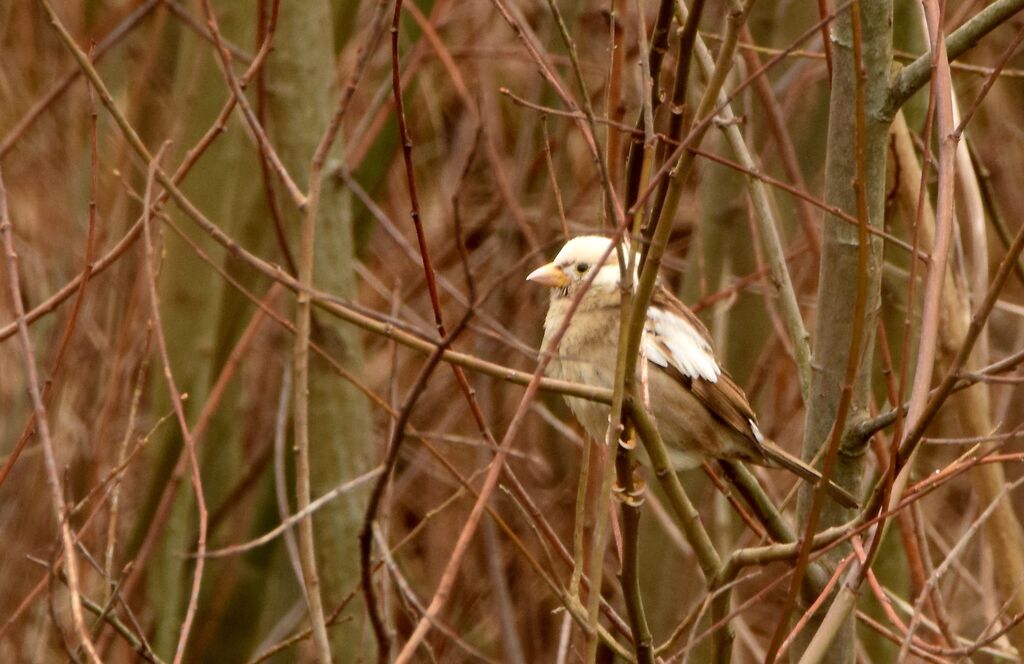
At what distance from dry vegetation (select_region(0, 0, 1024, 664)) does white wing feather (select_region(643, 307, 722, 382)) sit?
37 cm

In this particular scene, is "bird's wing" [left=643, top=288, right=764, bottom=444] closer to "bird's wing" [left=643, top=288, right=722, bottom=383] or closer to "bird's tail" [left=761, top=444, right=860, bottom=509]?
"bird's wing" [left=643, top=288, right=722, bottom=383]

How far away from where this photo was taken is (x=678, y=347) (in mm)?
4277

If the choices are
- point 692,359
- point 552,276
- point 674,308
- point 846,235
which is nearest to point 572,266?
point 552,276

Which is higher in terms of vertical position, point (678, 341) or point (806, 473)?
point (678, 341)

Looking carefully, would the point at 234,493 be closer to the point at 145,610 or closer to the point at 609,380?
the point at 145,610

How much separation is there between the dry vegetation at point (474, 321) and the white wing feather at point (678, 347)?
1.22 feet

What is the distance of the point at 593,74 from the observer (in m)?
6.77

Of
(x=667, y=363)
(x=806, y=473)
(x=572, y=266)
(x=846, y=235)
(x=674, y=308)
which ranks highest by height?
(x=846, y=235)

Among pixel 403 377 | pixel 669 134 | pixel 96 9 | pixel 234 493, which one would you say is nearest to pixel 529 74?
pixel 403 377

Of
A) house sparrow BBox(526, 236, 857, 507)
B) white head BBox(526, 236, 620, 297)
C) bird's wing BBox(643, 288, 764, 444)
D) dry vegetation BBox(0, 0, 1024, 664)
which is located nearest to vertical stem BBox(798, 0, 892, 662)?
→ dry vegetation BBox(0, 0, 1024, 664)

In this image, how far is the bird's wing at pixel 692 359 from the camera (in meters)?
4.21

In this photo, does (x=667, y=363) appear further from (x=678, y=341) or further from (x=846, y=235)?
(x=846, y=235)

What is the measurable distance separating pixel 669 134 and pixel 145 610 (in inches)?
175

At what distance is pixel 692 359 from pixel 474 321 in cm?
119
